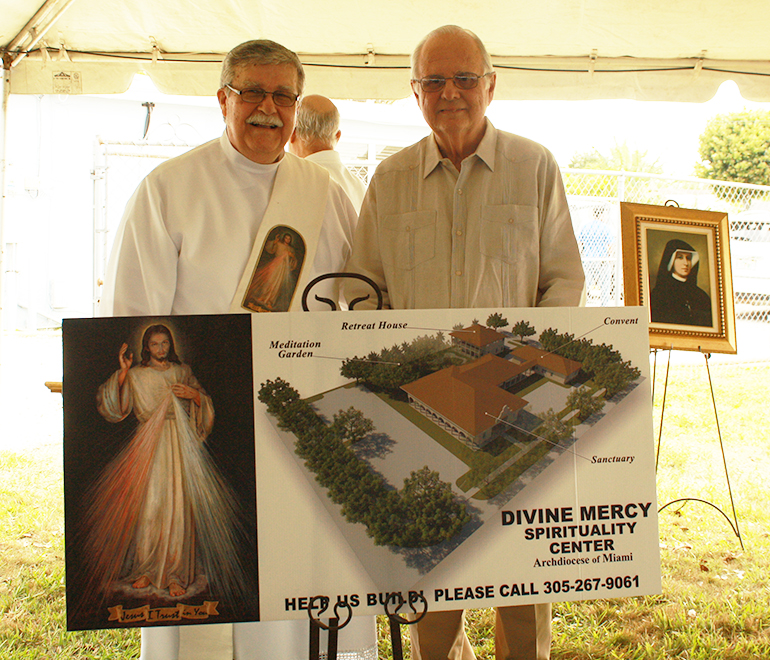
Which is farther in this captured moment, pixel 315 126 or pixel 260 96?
pixel 315 126

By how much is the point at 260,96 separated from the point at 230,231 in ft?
1.25

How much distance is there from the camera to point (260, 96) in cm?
180

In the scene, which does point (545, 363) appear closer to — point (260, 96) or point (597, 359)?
point (597, 359)

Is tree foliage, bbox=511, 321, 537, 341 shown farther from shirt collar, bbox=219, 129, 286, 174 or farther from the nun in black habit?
Result: the nun in black habit

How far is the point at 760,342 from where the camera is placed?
9.05m

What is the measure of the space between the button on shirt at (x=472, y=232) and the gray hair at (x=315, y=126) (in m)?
1.17

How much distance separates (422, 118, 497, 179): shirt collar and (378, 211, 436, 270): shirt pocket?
5.6 inches

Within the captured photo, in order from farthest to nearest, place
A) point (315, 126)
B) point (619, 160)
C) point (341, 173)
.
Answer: point (619, 160) < point (315, 126) < point (341, 173)

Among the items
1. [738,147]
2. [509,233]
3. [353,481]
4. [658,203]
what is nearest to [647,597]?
[509,233]

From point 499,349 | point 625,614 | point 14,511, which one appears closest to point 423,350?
point 499,349

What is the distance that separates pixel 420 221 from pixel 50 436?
191 inches

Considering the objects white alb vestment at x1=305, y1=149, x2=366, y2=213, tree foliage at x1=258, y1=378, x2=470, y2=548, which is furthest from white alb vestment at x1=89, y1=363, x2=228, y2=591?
white alb vestment at x1=305, y1=149, x2=366, y2=213

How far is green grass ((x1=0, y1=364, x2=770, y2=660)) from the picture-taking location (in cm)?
255

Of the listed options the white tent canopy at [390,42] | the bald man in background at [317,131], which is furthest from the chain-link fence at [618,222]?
the bald man in background at [317,131]
